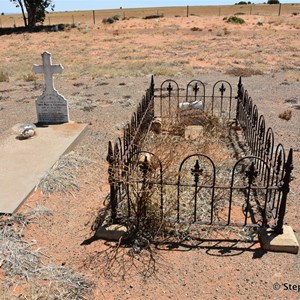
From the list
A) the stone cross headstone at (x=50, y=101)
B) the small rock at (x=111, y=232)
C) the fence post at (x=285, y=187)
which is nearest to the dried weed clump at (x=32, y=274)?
the small rock at (x=111, y=232)

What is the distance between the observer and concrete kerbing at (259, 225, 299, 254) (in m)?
3.82

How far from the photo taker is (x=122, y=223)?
427 centimetres

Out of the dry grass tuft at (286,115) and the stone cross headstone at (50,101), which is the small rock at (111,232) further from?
the dry grass tuft at (286,115)

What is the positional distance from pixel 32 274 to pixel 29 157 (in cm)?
284

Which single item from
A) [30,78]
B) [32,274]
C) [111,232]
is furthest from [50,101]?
[30,78]

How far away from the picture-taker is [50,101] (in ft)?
25.2

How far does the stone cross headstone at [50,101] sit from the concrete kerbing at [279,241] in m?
5.17

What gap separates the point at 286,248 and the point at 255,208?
86 cm

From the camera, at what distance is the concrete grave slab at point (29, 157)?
16.2 ft

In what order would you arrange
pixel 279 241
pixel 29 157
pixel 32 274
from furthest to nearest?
1. pixel 29 157
2. pixel 279 241
3. pixel 32 274

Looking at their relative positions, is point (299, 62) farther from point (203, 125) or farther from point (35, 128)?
point (35, 128)

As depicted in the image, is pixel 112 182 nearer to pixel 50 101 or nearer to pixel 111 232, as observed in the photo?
pixel 111 232

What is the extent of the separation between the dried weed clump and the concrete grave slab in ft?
2.32

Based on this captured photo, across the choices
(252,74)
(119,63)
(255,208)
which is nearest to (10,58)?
(119,63)
